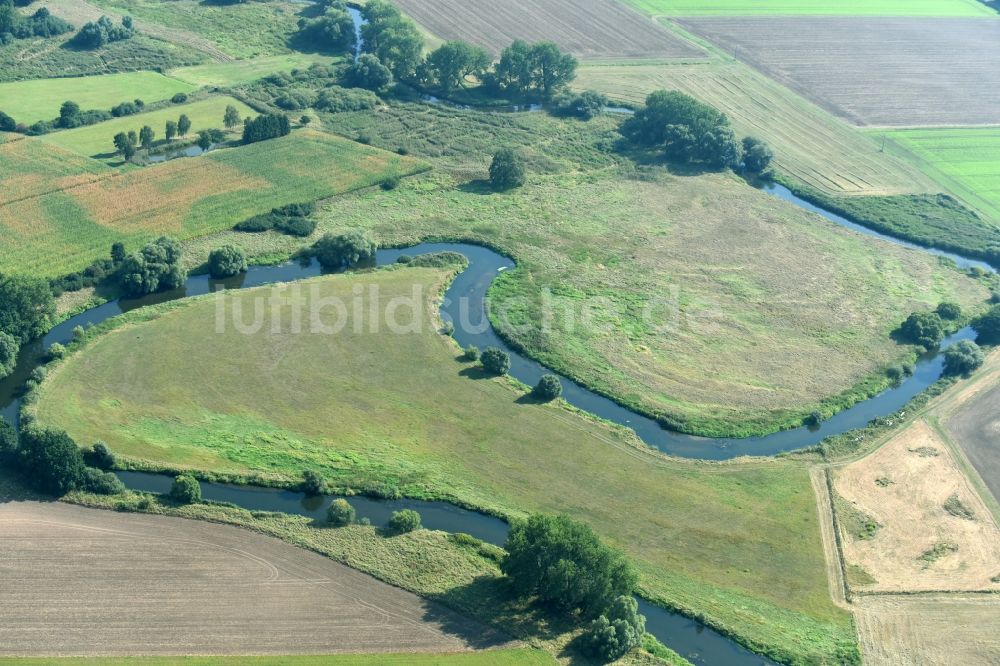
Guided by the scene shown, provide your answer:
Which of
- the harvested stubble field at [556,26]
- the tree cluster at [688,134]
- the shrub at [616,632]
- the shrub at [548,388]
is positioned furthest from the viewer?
the harvested stubble field at [556,26]

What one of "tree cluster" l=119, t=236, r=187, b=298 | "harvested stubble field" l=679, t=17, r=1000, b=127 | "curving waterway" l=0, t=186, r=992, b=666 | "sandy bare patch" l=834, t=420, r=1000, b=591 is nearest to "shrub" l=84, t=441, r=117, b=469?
"curving waterway" l=0, t=186, r=992, b=666

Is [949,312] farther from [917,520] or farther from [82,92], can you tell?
[82,92]

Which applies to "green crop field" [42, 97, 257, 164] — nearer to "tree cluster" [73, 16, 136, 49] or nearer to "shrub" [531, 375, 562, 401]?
"tree cluster" [73, 16, 136, 49]

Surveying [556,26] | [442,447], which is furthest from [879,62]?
[442,447]

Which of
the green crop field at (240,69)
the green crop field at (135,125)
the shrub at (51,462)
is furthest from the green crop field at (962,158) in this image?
the shrub at (51,462)

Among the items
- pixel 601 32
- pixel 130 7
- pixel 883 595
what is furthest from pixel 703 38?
Answer: pixel 883 595

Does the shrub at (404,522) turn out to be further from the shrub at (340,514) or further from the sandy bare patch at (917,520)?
the sandy bare patch at (917,520)
